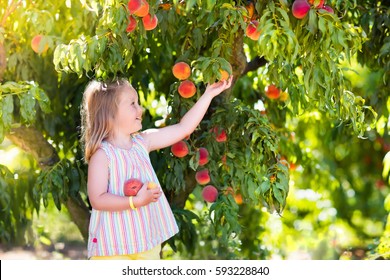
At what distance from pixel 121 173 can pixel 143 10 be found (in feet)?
1.94

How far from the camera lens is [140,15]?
285cm

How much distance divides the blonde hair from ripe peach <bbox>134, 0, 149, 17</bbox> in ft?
1.17

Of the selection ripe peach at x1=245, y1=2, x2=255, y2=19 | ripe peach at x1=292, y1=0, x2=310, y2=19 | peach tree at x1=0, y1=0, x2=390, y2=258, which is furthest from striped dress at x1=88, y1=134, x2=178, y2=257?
ripe peach at x1=292, y1=0, x2=310, y2=19

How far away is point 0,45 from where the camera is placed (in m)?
3.38

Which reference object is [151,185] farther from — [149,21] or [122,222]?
[149,21]

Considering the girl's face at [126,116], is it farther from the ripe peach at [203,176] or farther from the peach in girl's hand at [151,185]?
the ripe peach at [203,176]

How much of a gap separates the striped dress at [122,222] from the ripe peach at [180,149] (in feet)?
1.07

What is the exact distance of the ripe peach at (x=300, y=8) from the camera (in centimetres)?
271

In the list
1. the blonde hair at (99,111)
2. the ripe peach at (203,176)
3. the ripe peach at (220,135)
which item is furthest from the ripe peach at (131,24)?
the ripe peach at (203,176)

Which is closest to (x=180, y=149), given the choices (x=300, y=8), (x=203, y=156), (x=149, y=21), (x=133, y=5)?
(x=203, y=156)

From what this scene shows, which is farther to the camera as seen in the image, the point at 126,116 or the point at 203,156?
the point at 203,156

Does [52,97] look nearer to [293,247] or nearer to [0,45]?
[0,45]
